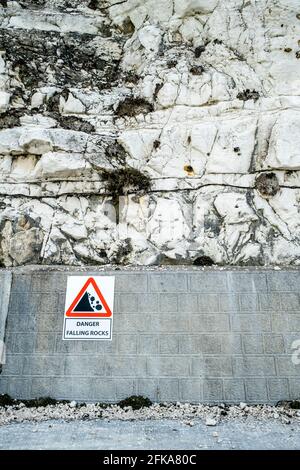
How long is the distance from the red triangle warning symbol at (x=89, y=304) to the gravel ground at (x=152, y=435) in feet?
5.29

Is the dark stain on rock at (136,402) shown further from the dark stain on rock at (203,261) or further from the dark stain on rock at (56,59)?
the dark stain on rock at (56,59)

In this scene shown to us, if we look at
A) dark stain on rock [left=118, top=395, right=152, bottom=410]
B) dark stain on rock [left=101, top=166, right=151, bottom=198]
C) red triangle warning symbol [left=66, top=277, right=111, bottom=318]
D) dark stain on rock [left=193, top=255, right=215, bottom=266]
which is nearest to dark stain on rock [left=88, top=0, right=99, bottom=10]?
dark stain on rock [left=101, top=166, right=151, bottom=198]

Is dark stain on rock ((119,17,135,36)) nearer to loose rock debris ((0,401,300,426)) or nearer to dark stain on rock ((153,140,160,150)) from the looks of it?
dark stain on rock ((153,140,160,150))

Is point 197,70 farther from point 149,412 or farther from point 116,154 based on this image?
point 149,412

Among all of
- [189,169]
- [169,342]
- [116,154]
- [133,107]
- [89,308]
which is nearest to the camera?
[169,342]

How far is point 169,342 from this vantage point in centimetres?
602

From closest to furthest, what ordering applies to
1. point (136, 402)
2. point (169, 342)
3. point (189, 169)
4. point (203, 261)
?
point (136, 402) → point (169, 342) → point (203, 261) → point (189, 169)

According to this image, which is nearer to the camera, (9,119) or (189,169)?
(189,169)

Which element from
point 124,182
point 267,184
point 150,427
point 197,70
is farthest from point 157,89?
point 150,427

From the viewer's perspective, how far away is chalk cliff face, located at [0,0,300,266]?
7242 mm

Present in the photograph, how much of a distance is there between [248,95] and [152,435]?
671cm

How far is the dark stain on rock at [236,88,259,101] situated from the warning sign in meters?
4.72

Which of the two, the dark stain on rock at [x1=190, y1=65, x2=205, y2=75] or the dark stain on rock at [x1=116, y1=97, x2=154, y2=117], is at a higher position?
the dark stain on rock at [x1=190, y1=65, x2=205, y2=75]

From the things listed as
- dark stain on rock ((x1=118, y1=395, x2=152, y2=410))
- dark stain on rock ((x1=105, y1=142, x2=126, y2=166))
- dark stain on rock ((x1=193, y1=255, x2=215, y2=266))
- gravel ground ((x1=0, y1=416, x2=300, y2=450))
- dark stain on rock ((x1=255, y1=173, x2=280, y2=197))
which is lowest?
gravel ground ((x1=0, y1=416, x2=300, y2=450))
